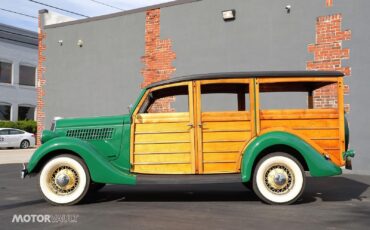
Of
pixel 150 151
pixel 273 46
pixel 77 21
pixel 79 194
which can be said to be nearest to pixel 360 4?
pixel 273 46

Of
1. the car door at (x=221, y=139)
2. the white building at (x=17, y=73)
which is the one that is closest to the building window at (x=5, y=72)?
the white building at (x=17, y=73)

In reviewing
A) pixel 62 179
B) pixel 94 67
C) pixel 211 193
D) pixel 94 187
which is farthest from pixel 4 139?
pixel 211 193

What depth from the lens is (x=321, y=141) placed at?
20.4 ft

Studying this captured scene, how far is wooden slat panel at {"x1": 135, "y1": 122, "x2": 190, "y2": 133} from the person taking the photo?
633cm

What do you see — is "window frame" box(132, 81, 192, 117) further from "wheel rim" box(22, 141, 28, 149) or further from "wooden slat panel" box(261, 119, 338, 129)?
"wheel rim" box(22, 141, 28, 149)

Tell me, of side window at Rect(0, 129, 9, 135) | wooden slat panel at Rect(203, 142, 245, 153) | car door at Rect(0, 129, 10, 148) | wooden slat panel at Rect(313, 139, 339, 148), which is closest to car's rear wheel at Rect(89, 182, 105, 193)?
wooden slat panel at Rect(203, 142, 245, 153)

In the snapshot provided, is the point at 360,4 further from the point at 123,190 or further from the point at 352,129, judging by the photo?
the point at 123,190

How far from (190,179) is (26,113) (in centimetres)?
2644

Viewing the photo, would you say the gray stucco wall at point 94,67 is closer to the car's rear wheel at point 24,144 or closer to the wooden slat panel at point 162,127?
the wooden slat panel at point 162,127

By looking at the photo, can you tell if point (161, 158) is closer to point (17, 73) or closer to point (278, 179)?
point (278, 179)

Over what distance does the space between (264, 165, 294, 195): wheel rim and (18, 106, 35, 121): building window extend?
2648 cm

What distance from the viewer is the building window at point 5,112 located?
28.0m

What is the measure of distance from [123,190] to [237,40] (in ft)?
18.9
